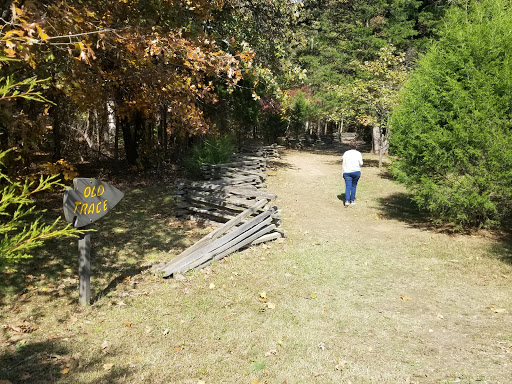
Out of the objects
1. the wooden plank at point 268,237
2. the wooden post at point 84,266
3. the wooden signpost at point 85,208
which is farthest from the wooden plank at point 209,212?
the wooden post at point 84,266

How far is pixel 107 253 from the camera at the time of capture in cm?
680

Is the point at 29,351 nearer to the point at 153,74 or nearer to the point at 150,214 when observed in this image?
the point at 153,74

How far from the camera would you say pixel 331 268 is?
6730 millimetres

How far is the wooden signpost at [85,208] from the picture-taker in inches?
172

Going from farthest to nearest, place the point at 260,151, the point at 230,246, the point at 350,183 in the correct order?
the point at 260,151
the point at 350,183
the point at 230,246

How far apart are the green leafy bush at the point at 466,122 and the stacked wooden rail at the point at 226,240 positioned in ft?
12.6

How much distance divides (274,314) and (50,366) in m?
2.56

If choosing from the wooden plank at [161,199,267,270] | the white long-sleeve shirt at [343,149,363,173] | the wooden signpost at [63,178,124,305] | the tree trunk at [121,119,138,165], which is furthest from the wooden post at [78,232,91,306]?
the tree trunk at [121,119,138,165]

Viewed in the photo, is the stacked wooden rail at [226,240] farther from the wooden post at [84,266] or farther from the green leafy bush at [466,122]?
the green leafy bush at [466,122]

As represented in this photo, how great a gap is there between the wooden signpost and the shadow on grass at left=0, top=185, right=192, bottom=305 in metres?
0.54

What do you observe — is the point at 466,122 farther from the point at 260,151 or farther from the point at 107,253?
the point at 260,151

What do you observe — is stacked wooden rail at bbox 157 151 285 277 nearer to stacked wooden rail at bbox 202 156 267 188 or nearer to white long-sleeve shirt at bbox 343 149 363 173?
stacked wooden rail at bbox 202 156 267 188

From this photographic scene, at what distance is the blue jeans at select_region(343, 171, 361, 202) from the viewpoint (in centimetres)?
1140

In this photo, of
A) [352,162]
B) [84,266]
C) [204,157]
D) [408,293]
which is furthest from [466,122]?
[204,157]
